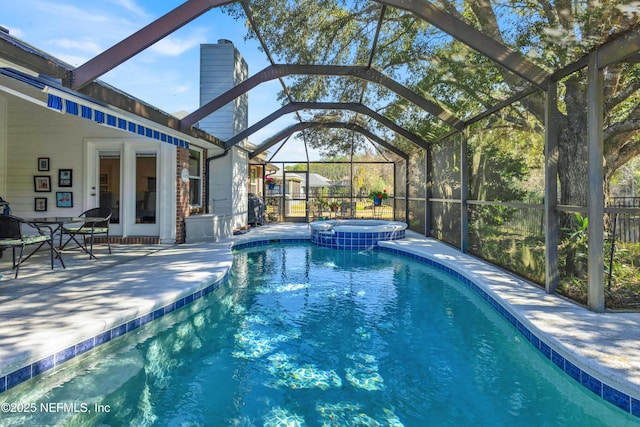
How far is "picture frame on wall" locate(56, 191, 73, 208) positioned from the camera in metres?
7.59

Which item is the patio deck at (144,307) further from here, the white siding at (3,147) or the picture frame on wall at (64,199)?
the white siding at (3,147)

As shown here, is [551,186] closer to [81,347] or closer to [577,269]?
[577,269]

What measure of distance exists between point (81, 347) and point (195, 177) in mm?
7137

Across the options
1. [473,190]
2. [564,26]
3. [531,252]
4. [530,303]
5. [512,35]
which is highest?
[512,35]

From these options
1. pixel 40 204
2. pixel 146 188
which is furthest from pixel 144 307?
pixel 40 204

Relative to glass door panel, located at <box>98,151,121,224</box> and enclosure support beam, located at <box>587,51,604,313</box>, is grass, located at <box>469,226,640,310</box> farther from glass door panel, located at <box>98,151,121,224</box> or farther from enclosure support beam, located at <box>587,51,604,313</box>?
glass door panel, located at <box>98,151,121,224</box>

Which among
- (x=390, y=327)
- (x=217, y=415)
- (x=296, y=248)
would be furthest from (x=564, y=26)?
(x=296, y=248)

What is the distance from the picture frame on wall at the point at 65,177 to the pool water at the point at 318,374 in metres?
5.25

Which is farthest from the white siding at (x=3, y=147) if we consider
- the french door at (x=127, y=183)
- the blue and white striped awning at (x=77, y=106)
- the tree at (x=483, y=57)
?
the tree at (x=483, y=57)

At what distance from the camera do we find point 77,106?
439 centimetres

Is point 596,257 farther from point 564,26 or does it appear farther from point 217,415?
point 217,415

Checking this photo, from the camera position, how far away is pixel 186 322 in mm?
3852

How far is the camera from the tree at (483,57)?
3.79 meters

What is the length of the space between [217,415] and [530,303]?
11.1 ft
